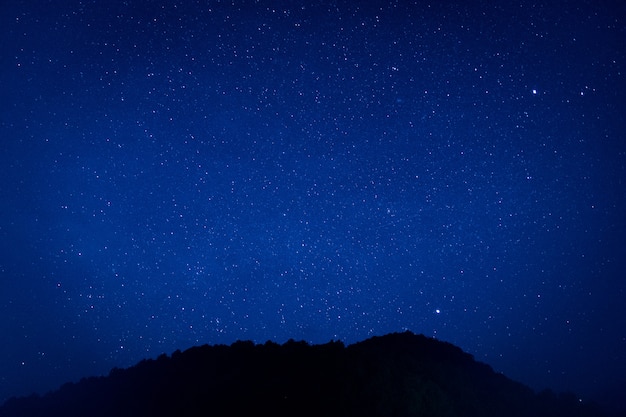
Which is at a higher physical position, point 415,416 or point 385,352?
point 385,352

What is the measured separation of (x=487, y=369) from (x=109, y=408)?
71.1 ft

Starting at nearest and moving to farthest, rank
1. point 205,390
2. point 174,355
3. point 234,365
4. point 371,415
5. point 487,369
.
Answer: point 371,415
point 205,390
point 234,365
point 174,355
point 487,369


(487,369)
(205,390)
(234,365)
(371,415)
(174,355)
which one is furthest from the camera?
(487,369)

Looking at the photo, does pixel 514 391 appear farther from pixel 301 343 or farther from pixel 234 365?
pixel 234 365

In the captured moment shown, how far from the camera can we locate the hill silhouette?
2012 centimetres

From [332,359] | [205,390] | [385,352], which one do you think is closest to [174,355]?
[205,390]

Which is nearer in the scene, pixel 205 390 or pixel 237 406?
pixel 237 406

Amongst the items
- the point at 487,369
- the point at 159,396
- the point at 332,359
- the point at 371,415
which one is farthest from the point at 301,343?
the point at 487,369

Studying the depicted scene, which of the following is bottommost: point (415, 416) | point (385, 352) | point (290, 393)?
point (415, 416)

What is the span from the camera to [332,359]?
2245 cm

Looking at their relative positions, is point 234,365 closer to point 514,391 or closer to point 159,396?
point 159,396

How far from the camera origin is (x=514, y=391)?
2709 cm

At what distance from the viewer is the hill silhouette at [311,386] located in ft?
66.0

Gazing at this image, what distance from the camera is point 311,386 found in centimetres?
2067
